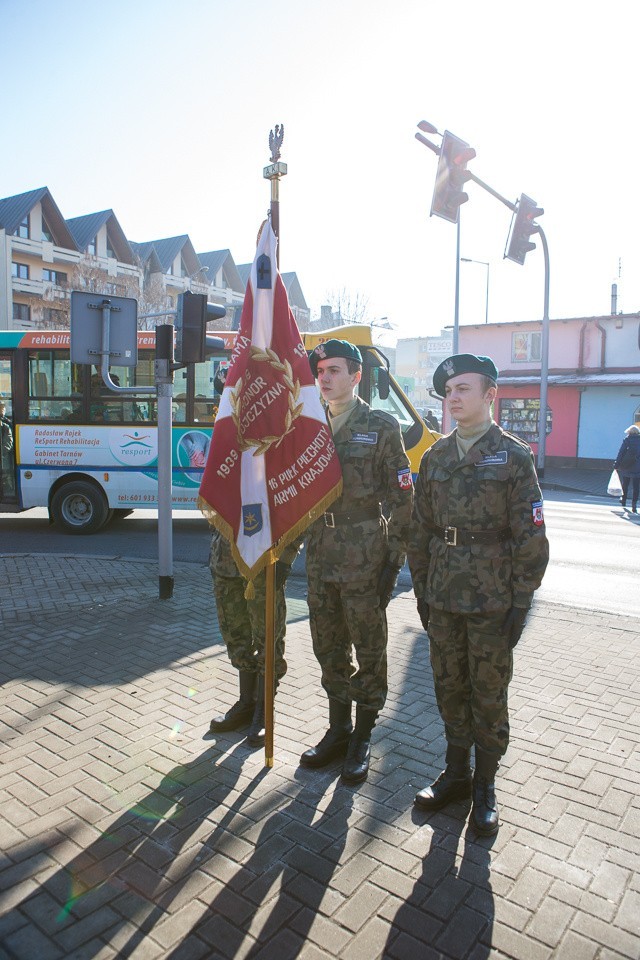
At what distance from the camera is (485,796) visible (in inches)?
124

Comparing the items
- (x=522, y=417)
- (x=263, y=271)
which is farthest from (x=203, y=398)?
(x=522, y=417)

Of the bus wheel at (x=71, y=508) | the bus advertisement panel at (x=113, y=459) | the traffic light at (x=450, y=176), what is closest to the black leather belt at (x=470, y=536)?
the bus advertisement panel at (x=113, y=459)

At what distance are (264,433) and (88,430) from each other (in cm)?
817

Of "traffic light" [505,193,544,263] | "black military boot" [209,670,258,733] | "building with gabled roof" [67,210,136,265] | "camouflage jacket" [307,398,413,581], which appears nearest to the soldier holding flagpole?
"camouflage jacket" [307,398,413,581]

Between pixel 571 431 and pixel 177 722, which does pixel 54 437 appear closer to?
pixel 177 722

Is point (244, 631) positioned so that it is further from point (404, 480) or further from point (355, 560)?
point (404, 480)

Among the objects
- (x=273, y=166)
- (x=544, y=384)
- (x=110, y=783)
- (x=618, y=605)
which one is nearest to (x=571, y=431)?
(x=544, y=384)

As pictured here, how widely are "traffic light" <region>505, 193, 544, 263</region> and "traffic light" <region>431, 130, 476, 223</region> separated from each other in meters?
3.27

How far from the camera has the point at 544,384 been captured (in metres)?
19.9

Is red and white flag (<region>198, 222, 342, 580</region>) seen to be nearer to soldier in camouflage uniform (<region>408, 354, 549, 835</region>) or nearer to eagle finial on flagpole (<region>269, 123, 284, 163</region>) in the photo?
soldier in camouflage uniform (<region>408, 354, 549, 835</region>)

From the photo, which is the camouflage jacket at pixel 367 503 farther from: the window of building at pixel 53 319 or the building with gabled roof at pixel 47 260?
the window of building at pixel 53 319

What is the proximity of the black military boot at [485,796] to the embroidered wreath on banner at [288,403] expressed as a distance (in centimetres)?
182

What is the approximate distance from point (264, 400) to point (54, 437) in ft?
27.7

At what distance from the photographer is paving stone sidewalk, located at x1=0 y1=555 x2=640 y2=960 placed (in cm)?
246
